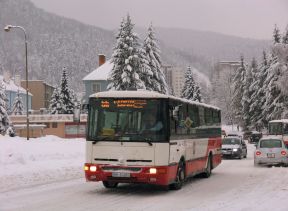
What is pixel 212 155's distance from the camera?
77.4 ft

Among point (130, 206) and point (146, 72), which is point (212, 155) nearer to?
point (130, 206)

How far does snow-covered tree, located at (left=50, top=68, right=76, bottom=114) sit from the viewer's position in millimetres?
102250

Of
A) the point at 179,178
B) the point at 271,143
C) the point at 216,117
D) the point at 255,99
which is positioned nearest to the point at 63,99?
the point at 255,99

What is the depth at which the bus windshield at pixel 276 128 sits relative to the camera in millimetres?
47562

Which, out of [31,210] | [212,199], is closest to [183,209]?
[212,199]

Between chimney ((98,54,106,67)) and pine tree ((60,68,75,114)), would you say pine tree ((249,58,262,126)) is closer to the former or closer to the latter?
chimney ((98,54,106,67))

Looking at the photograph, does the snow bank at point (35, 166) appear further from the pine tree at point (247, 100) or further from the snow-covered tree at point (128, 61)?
the pine tree at point (247, 100)

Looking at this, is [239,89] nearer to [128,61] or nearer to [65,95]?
[65,95]

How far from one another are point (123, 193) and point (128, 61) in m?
47.9

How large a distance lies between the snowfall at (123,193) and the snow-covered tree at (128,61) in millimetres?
39026

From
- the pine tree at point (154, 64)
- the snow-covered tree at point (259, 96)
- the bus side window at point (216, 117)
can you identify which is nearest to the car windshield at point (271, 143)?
the bus side window at point (216, 117)

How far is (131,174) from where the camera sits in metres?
15.6

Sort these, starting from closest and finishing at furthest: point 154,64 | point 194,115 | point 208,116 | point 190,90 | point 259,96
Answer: point 194,115
point 208,116
point 154,64
point 259,96
point 190,90

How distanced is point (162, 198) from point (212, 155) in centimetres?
895
